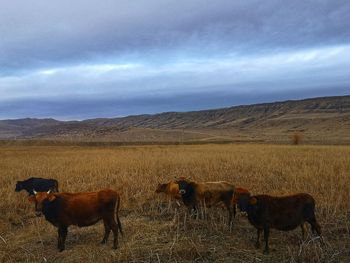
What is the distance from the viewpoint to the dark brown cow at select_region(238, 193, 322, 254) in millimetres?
8383

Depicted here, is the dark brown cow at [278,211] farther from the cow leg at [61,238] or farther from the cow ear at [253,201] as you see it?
the cow leg at [61,238]

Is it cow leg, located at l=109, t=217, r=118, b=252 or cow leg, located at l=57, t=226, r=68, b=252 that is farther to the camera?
cow leg, located at l=57, t=226, r=68, b=252

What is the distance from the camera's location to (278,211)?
841cm

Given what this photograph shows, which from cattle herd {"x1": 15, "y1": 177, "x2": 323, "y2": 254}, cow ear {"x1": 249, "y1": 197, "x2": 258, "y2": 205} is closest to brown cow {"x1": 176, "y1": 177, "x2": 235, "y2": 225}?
cattle herd {"x1": 15, "y1": 177, "x2": 323, "y2": 254}

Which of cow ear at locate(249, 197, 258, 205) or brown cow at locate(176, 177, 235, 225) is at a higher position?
cow ear at locate(249, 197, 258, 205)

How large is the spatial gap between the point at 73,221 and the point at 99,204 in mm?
603

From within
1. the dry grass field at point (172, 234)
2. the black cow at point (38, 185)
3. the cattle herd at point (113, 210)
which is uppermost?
the cattle herd at point (113, 210)

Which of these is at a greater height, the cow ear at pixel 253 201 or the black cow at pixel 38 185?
the cow ear at pixel 253 201

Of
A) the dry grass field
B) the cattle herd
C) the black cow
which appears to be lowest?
the dry grass field

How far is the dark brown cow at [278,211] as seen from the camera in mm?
8383

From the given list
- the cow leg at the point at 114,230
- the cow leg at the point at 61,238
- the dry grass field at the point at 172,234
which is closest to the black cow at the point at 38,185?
the dry grass field at the point at 172,234

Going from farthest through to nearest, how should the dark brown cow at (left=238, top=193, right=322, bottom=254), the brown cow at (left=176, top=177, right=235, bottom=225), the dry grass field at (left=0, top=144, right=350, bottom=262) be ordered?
the brown cow at (left=176, top=177, right=235, bottom=225)
the dark brown cow at (left=238, top=193, right=322, bottom=254)
the dry grass field at (left=0, top=144, right=350, bottom=262)

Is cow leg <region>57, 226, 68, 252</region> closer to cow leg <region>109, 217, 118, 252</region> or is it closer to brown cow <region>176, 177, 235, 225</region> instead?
cow leg <region>109, 217, 118, 252</region>

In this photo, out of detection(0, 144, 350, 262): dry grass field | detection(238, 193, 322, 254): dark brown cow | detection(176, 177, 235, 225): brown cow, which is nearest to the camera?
detection(0, 144, 350, 262): dry grass field
